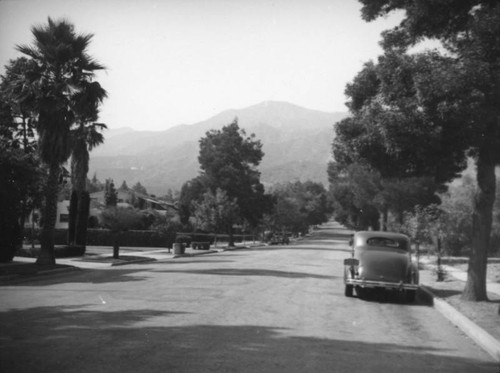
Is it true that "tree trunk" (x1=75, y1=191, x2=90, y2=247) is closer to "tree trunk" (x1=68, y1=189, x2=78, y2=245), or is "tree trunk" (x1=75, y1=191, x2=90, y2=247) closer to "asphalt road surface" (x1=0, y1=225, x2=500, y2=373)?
"tree trunk" (x1=68, y1=189, x2=78, y2=245)

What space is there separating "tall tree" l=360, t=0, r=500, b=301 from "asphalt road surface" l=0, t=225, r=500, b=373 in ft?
8.68

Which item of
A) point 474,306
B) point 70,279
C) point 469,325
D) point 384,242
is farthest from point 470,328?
point 70,279

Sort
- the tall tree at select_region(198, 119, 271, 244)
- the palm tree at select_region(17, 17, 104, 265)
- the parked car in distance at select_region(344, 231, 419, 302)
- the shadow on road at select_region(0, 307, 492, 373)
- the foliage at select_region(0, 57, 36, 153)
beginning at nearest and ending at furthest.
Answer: the shadow on road at select_region(0, 307, 492, 373)
the parked car in distance at select_region(344, 231, 419, 302)
the palm tree at select_region(17, 17, 104, 265)
the foliage at select_region(0, 57, 36, 153)
the tall tree at select_region(198, 119, 271, 244)

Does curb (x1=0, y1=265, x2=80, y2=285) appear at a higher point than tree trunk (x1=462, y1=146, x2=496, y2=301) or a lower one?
lower

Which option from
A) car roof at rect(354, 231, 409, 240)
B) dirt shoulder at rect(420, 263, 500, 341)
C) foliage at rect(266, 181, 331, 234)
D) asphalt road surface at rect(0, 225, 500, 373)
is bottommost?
asphalt road surface at rect(0, 225, 500, 373)

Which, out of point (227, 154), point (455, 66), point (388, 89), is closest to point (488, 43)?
point (455, 66)

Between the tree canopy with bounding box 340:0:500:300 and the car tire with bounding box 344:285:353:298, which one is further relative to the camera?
the car tire with bounding box 344:285:353:298

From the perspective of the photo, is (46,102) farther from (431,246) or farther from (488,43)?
(431,246)

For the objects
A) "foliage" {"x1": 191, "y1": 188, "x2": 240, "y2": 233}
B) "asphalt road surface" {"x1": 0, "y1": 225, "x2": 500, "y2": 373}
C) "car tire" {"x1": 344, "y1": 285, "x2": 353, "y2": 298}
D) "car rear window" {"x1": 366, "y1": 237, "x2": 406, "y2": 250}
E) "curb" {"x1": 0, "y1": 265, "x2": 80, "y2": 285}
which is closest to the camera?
"asphalt road surface" {"x1": 0, "y1": 225, "x2": 500, "y2": 373}

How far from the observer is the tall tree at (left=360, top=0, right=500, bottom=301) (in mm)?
12000

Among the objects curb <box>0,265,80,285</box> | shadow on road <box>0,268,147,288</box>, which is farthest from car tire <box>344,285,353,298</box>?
curb <box>0,265,80,285</box>

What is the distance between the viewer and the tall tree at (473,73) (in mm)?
12000

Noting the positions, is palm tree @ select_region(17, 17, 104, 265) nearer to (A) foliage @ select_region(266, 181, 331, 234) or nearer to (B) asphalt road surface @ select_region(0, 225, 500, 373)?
(B) asphalt road surface @ select_region(0, 225, 500, 373)

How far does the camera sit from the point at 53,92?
900 inches
